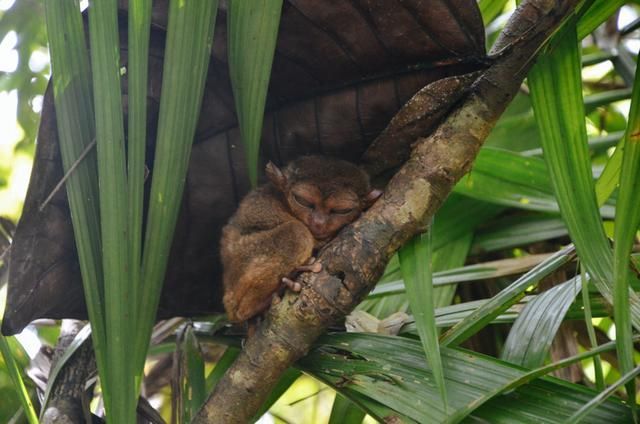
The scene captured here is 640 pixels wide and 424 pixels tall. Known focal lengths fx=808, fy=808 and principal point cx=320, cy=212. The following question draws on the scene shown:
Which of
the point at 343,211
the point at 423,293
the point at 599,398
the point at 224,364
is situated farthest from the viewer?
the point at 224,364

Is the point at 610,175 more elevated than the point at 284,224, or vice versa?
the point at 610,175

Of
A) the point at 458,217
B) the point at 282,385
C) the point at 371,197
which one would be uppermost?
the point at 458,217

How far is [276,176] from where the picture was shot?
7.25ft

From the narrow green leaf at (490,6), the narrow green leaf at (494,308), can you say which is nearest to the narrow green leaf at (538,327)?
the narrow green leaf at (494,308)

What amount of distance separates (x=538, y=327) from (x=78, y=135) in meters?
1.16

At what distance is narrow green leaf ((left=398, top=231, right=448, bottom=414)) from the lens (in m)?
1.48

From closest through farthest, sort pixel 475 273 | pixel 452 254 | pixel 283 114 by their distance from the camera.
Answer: pixel 283 114 → pixel 475 273 → pixel 452 254

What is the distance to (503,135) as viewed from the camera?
127 inches

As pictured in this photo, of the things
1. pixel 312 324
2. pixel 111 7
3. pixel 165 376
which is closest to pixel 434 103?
pixel 312 324

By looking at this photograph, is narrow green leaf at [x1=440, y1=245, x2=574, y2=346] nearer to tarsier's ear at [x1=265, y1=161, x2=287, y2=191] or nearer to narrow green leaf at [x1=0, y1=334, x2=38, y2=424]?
tarsier's ear at [x1=265, y1=161, x2=287, y2=191]

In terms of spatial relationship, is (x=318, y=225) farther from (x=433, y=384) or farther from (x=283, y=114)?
(x=433, y=384)

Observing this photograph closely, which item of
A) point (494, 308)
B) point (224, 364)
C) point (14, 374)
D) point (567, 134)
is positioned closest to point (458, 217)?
point (224, 364)

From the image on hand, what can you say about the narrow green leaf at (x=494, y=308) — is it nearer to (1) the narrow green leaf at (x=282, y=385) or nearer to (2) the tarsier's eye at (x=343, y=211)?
(2) the tarsier's eye at (x=343, y=211)

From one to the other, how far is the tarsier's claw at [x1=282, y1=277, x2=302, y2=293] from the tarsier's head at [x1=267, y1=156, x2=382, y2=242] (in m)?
0.34
